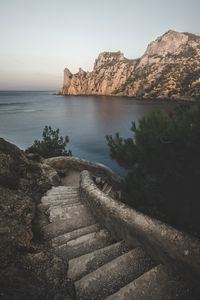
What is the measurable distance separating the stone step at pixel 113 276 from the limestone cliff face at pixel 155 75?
94278mm

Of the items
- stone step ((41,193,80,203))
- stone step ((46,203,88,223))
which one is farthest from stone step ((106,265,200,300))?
stone step ((41,193,80,203))

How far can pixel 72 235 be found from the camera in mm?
5254

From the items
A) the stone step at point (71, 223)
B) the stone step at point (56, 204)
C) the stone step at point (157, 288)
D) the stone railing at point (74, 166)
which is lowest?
the stone railing at point (74, 166)

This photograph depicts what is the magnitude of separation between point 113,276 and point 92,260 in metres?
0.55

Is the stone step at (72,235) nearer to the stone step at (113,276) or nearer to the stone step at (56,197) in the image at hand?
the stone step at (113,276)

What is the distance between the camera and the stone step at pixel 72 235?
506cm

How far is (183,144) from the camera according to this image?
6.68 m

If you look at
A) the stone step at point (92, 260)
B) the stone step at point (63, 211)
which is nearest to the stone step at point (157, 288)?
the stone step at point (92, 260)

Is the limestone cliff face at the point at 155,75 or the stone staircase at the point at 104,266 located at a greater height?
the limestone cliff face at the point at 155,75

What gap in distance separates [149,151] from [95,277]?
14.9ft

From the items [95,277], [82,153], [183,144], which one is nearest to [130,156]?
[183,144]

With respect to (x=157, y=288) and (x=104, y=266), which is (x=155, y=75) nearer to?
(x=104, y=266)

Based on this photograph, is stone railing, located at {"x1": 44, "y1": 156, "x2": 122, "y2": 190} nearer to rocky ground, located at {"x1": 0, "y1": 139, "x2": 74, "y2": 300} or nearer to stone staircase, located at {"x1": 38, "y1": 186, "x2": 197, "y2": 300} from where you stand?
rocky ground, located at {"x1": 0, "y1": 139, "x2": 74, "y2": 300}

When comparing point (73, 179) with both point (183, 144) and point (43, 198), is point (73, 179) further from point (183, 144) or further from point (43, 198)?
point (183, 144)
